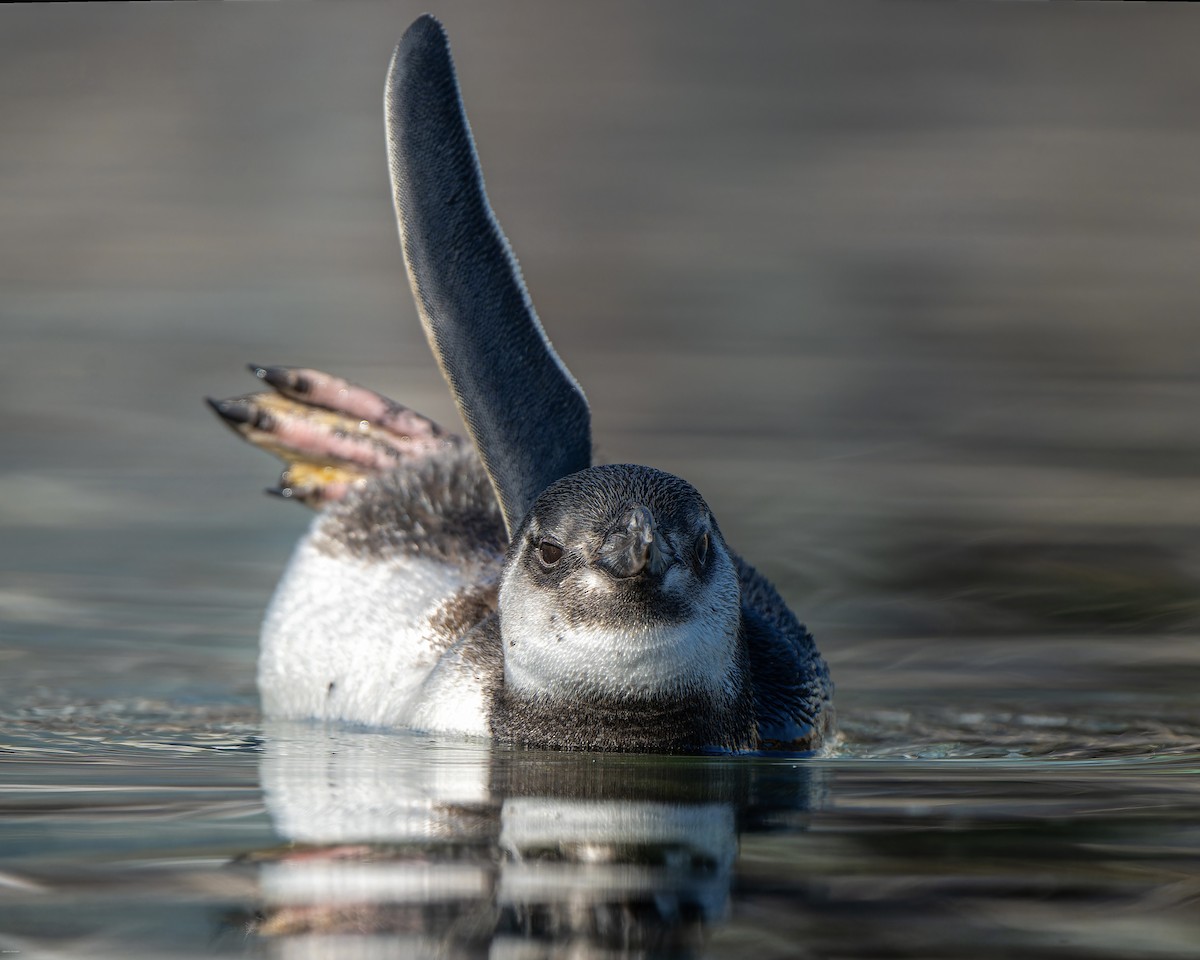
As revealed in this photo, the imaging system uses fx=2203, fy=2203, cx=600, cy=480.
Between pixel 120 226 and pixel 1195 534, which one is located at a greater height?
pixel 120 226

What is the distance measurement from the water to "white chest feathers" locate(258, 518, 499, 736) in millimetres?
253

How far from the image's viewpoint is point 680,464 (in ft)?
34.9

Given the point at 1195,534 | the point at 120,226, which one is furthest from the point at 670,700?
the point at 120,226

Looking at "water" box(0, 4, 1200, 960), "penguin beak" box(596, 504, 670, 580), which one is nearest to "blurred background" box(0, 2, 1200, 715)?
"water" box(0, 4, 1200, 960)

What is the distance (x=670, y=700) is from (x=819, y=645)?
8.21 ft

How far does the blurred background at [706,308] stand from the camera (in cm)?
867

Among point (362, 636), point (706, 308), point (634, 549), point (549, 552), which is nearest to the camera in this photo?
point (634, 549)

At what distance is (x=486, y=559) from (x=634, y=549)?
202cm

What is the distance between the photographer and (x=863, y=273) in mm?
16547

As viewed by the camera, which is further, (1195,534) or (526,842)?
(1195,534)

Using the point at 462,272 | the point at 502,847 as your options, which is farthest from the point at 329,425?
the point at 502,847

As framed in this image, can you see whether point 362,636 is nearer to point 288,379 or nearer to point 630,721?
point 288,379

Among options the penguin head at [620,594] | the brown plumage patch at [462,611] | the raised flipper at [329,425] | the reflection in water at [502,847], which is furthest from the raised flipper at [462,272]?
the raised flipper at [329,425]

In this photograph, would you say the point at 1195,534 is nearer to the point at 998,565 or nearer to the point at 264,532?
the point at 998,565
